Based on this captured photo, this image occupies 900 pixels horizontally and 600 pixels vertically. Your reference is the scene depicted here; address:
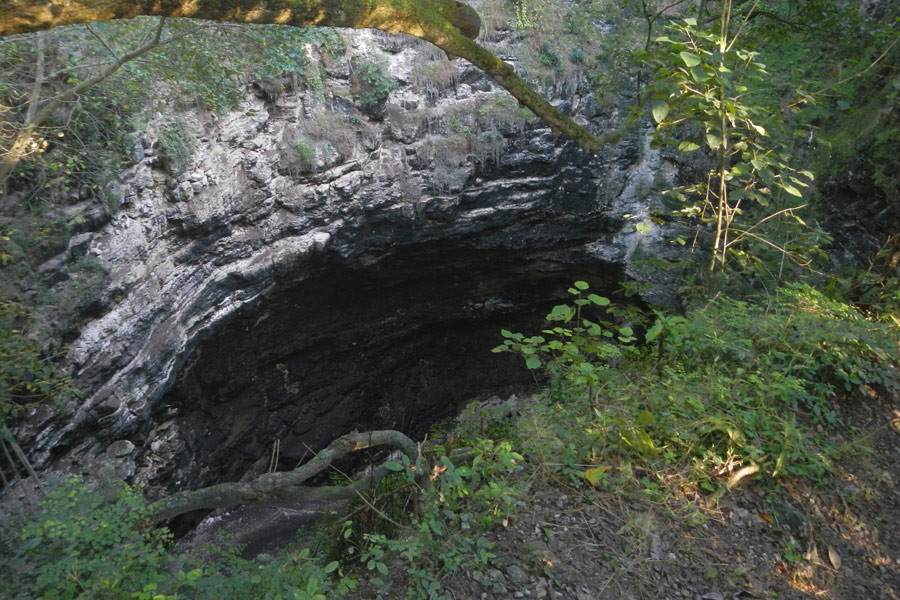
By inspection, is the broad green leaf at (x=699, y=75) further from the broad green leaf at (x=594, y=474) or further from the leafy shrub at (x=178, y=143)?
the leafy shrub at (x=178, y=143)

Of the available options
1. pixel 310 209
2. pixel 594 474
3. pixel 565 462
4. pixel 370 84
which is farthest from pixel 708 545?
pixel 370 84

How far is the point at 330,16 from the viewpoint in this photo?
2.03 metres

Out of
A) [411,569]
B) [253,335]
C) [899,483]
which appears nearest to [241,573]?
[411,569]

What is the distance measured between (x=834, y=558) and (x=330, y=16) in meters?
3.37

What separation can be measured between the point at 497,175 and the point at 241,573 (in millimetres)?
6973

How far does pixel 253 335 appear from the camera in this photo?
7391 mm

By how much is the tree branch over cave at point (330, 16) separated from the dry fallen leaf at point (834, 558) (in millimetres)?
2414

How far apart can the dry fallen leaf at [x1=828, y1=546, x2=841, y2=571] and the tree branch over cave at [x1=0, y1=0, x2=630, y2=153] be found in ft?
7.92

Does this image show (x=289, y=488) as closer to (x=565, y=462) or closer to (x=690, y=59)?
(x=565, y=462)

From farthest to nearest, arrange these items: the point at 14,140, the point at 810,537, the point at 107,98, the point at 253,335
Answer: the point at 253,335 → the point at 107,98 → the point at 14,140 → the point at 810,537

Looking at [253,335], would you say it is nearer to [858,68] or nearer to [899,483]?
[899,483]

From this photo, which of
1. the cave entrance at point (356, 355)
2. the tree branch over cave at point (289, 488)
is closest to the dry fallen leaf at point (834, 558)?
the tree branch over cave at point (289, 488)

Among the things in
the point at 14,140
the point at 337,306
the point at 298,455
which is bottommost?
the point at 298,455

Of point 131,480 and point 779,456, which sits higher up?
point 779,456
